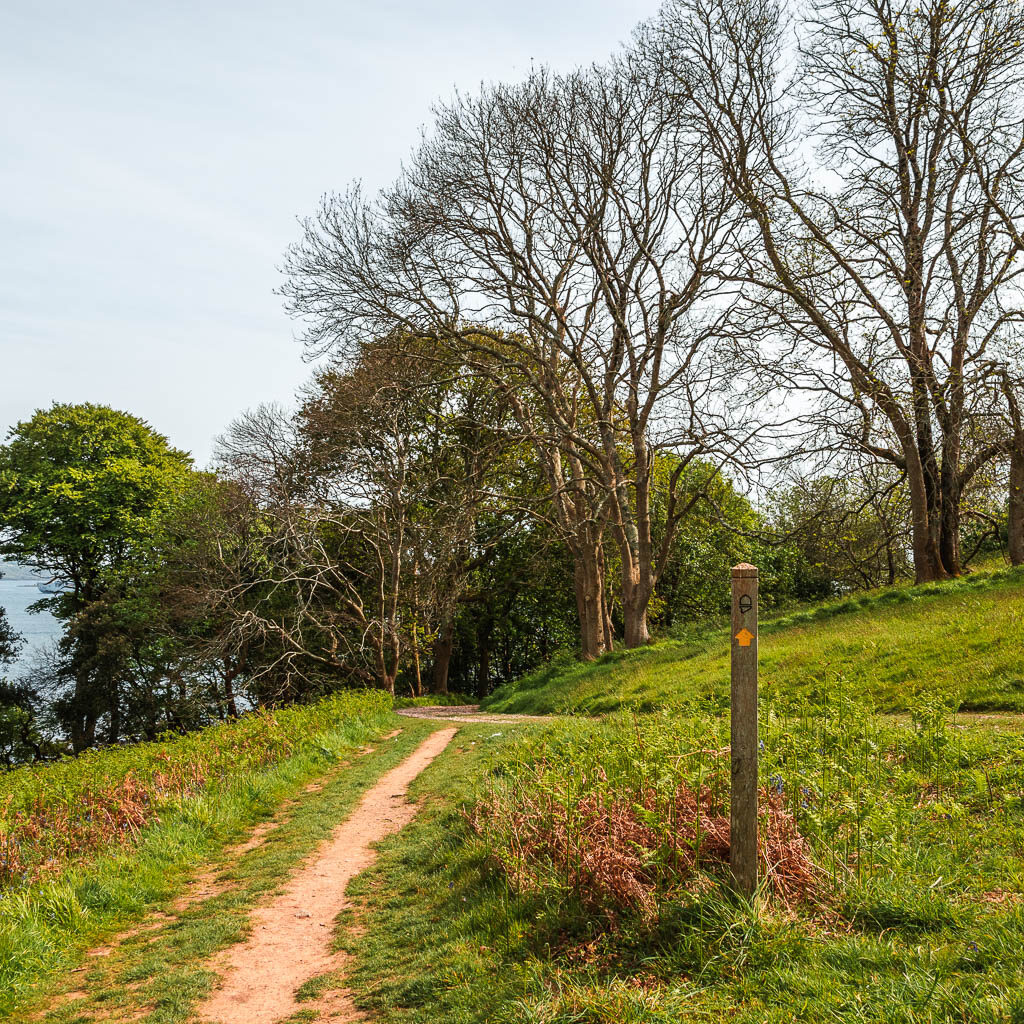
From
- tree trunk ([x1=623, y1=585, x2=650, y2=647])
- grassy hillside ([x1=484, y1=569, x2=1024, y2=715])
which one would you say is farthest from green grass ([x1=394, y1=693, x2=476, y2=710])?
tree trunk ([x1=623, y1=585, x2=650, y2=647])

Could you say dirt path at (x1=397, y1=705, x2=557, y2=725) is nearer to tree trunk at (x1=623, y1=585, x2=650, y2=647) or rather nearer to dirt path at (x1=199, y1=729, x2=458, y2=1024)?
tree trunk at (x1=623, y1=585, x2=650, y2=647)

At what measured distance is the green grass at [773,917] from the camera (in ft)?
10.8

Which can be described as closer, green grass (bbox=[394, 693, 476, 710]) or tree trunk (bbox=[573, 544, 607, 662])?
tree trunk (bbox=[573, 544, 607, 662])

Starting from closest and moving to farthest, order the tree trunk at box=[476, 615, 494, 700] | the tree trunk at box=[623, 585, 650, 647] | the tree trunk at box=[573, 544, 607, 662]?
the tree trunk at box=[623, 585, 650, 647], the tree trunk at box=[573, 544, 607, 662], the tree trunk at box=[476, 615, 494, 700]

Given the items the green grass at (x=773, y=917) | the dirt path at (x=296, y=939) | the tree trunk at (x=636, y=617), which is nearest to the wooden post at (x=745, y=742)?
the green grass at (x=773, y=917)

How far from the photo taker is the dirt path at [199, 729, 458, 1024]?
4641mm

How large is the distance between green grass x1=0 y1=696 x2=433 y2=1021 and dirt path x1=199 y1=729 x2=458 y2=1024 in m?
0.18

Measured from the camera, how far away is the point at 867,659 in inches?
435

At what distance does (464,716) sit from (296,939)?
1425cm

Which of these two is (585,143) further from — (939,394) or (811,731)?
(811,731)

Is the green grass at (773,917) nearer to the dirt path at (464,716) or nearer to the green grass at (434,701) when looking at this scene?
the dirt path at (464,716)

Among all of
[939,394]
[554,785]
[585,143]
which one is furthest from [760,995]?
[585,143]

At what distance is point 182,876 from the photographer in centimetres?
713

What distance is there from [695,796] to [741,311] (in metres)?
15.4
